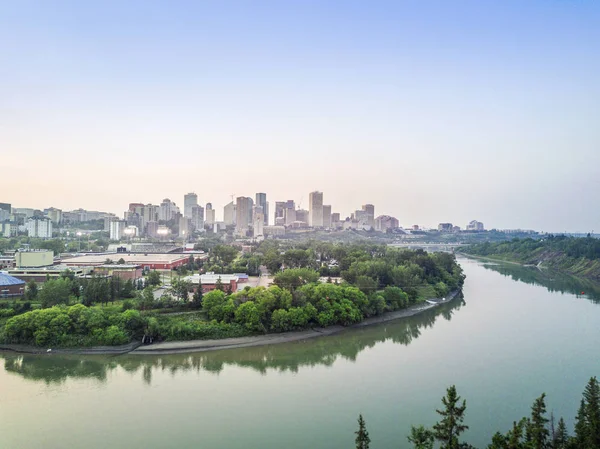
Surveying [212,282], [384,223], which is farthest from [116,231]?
[384,223]

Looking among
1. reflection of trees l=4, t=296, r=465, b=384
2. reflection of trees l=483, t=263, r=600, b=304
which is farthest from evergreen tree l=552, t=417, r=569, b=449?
reflection of trees l=483, t=263, r=600, b=304

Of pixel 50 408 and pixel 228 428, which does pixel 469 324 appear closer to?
pixel 228 428

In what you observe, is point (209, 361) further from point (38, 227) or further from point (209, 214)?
point (209, 214)

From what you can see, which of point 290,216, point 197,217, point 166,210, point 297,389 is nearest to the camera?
point 297,389

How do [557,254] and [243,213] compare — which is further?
Result: [243,213]

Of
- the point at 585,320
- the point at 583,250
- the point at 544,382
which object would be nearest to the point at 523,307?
the point at 585,320

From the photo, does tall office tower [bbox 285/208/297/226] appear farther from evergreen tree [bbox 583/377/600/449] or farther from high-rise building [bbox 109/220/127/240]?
evergreen tree [bbox 583/377/600/449]

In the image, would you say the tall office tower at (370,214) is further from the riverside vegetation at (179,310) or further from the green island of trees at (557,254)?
the riverside vegetation at (179,310)
